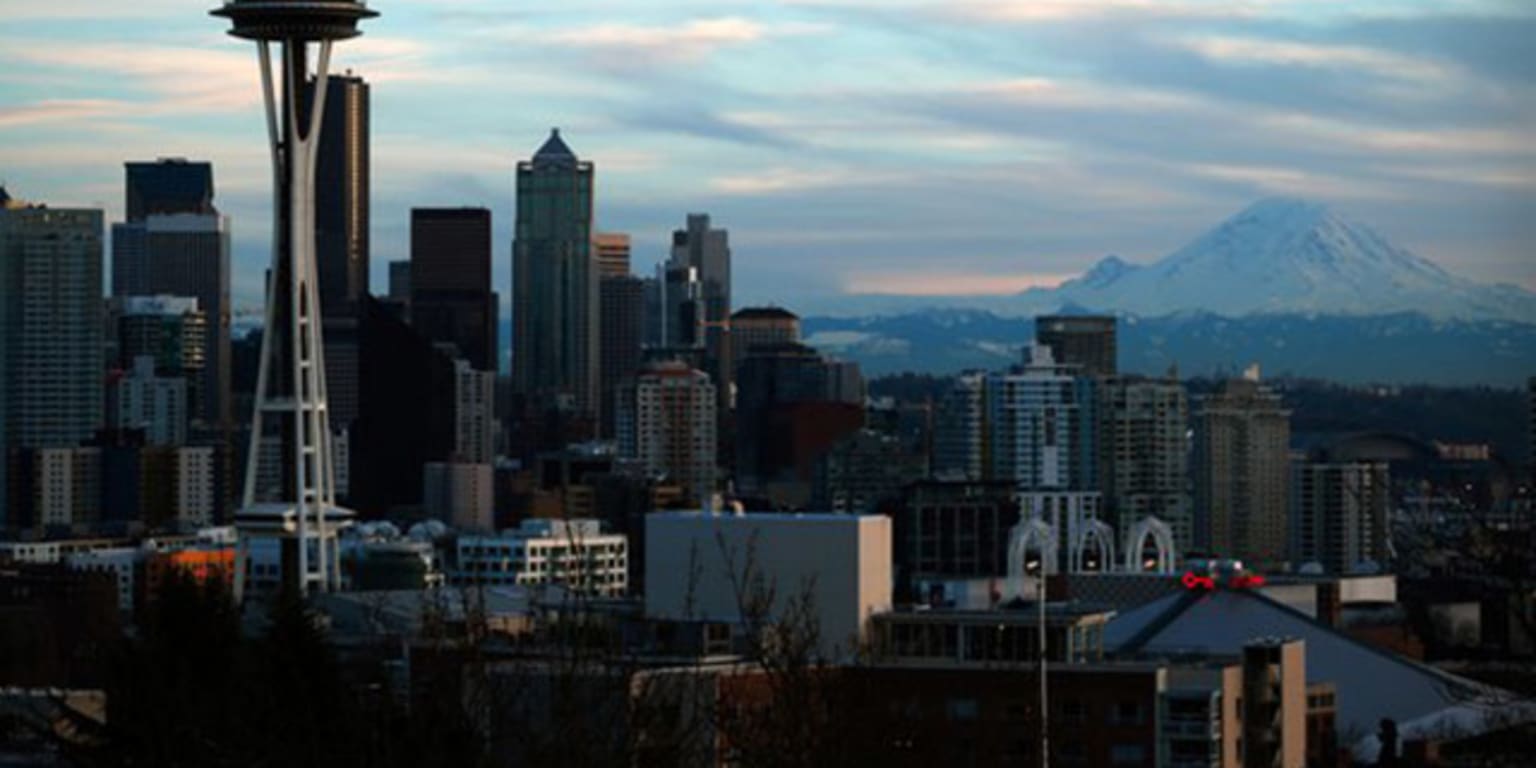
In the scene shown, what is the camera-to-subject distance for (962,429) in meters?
143

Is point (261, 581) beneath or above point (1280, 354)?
beneath

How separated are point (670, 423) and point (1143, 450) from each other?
82.2ft

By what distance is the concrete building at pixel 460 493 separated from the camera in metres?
140

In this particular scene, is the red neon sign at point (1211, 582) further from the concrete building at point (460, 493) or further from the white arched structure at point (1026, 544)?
the concrete building at point (460, 493)

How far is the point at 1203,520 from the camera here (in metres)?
125

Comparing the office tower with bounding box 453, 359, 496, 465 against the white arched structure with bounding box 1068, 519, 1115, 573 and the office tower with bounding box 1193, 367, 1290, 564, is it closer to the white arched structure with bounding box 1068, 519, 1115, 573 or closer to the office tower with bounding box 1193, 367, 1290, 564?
the office tower with bounding box 1193, 367, 1290, 564

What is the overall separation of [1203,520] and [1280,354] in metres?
40.3

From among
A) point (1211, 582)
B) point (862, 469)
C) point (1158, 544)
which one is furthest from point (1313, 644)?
point (862, 469)

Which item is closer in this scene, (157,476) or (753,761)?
(753,761)

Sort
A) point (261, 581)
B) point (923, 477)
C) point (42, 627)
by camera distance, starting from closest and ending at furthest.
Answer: point (42, 627)
point (261, 581)
point (923, 477)

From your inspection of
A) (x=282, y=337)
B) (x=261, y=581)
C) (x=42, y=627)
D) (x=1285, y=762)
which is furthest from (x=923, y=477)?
(x=1285, y=762)

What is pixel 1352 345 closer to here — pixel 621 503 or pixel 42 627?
pixel 42 627

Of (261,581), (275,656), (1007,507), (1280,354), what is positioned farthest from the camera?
(1007,507)

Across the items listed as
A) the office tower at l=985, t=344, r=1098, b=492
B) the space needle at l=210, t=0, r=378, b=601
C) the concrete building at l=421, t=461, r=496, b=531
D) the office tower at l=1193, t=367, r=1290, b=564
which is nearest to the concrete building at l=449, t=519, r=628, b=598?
the space needle at l=210, t=0, r=378, b=601
